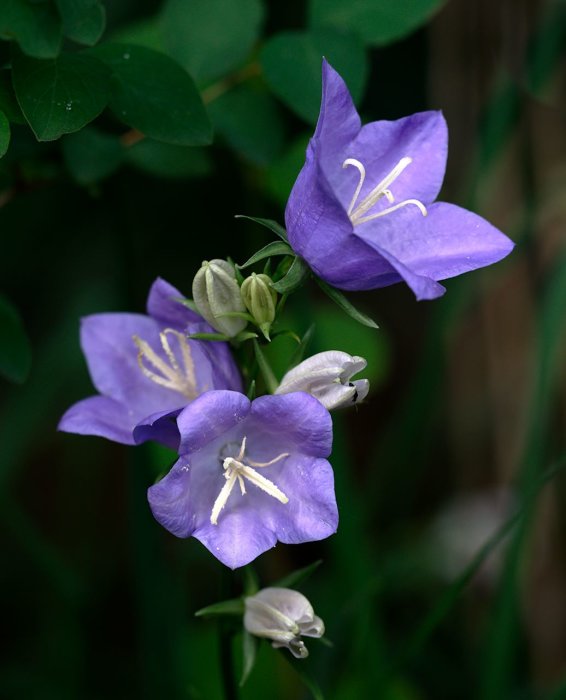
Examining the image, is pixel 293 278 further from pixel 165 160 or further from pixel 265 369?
pixel 165 160

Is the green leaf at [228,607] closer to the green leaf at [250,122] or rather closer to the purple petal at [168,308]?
the purple petal at [168,308]

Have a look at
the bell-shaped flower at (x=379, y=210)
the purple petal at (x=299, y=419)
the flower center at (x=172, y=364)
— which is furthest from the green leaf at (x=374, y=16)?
the purple petal at (x=299, y=419)

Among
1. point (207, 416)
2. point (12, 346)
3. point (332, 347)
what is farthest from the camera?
point (332, 347)

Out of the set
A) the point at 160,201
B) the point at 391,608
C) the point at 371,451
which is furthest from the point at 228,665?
the point at 371,451

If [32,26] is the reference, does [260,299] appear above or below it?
below

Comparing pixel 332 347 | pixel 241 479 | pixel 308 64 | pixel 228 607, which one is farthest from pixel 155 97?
pixel 332 347

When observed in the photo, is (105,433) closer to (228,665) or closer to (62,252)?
(228,665)

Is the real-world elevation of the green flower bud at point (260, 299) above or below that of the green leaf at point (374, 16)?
below

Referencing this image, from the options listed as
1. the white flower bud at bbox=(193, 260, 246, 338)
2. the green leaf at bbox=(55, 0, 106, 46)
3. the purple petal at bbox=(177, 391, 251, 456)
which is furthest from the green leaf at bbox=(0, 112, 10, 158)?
the purple petal at bbox=(177, 391, 251, 456)
